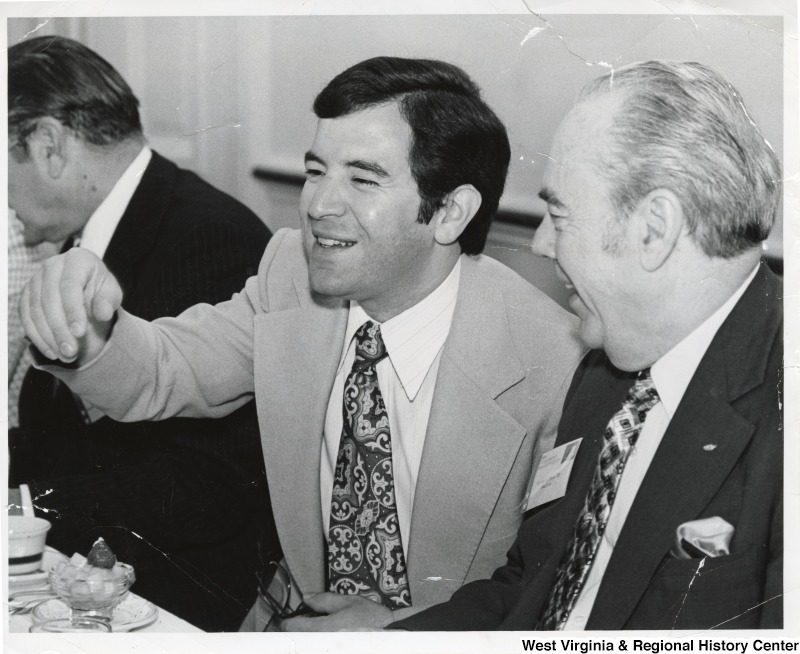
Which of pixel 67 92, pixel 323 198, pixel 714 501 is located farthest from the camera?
pixel 67 92

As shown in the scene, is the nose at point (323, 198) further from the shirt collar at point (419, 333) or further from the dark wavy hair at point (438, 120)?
the shirt collar at point (419, 333)

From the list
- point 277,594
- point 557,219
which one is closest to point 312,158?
point 557,219

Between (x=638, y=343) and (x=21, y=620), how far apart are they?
1306 millimetres

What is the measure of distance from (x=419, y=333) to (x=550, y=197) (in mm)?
373

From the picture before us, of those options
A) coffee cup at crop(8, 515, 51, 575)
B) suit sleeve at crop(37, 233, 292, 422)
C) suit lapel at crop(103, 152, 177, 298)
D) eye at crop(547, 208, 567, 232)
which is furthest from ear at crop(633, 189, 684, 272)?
coffee cup at crop(8, 515, 51, 575)

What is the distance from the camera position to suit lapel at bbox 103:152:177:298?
2.02 meters

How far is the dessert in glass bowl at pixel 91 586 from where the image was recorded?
1898mm

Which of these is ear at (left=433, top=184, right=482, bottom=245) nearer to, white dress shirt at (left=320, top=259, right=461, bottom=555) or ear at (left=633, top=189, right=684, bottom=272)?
white dress shirt at (left=320, top=259, right=461, bottom=555)

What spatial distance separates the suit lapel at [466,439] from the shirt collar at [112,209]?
0.70 metres

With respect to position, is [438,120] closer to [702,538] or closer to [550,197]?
[550,197]

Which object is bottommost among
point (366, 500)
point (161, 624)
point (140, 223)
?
point (161, 624)

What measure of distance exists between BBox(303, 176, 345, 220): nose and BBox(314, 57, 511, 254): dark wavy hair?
0.13m

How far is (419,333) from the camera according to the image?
1.97m

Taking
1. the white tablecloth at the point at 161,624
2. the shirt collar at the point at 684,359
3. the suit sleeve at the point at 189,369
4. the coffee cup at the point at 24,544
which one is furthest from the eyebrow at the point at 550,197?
the coffee cup at the point at 24,544
